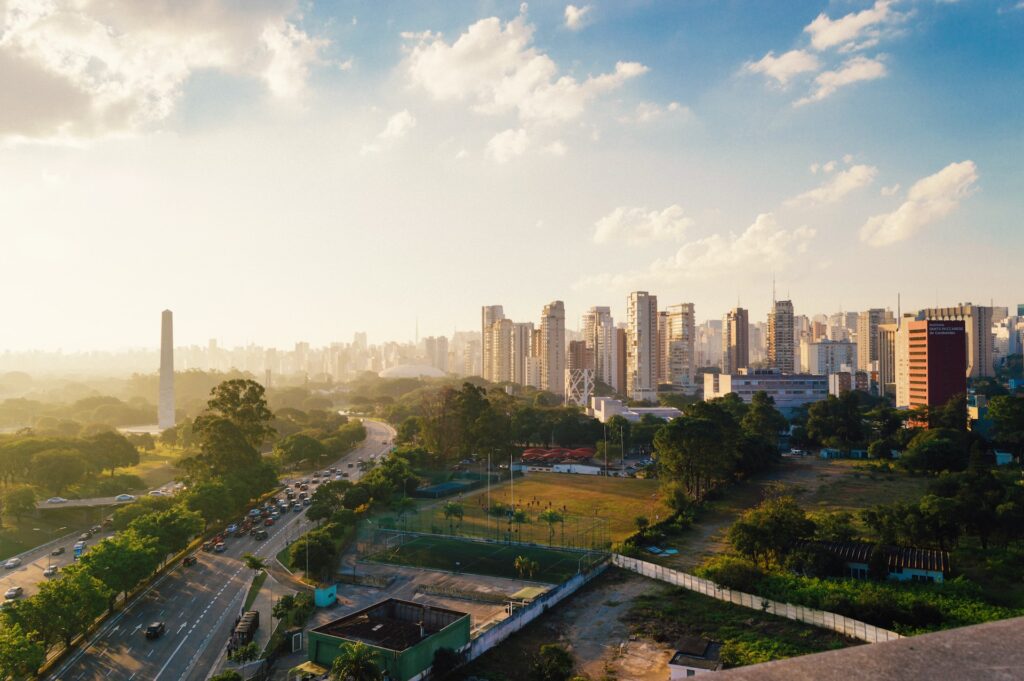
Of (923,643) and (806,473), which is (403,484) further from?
(923,643)

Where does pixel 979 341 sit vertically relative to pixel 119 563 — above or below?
above

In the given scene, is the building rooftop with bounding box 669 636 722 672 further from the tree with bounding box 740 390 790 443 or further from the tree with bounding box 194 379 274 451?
the tree with bounding box 740 390 790 443

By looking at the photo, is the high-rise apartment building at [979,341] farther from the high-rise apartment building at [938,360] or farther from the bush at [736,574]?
the bush at [736,574]

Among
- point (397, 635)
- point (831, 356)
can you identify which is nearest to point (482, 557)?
point (397, 635)

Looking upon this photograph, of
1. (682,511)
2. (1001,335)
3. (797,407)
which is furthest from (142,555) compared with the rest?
(1001,335)

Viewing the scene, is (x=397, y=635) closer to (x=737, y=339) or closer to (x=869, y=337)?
(x=737, y=339)

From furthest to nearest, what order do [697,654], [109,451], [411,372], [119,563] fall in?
[411,372]
[109,451]
[119,563]
[697,654]
